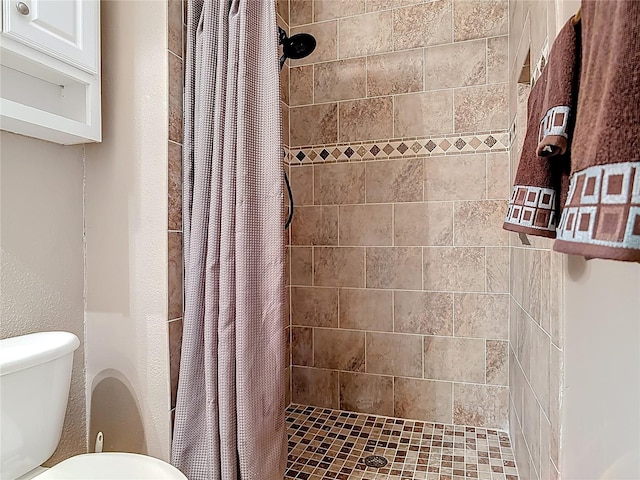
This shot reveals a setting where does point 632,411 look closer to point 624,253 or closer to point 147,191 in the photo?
point 624,253

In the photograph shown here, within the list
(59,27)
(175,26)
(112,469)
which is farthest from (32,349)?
(175,26)

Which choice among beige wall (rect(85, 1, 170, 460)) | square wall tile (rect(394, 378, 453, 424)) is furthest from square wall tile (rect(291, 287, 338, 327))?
beige wall (rect(85, 1, 170, 460))

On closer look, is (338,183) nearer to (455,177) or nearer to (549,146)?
(455,177)

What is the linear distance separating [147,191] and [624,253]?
1305mm

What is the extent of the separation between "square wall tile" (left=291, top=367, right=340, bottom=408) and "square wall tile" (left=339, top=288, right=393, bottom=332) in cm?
29

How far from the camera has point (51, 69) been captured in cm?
122

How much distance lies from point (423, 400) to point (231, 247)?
1.32 m

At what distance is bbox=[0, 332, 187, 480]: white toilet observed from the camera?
1.04 meters

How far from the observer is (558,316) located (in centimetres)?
96

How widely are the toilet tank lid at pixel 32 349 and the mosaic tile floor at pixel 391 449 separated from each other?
37.0 inches

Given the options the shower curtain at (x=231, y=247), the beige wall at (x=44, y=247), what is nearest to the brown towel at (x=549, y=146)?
the shower curtain at (x=231, y=247)

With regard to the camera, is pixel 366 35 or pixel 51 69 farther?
pixel 366 35

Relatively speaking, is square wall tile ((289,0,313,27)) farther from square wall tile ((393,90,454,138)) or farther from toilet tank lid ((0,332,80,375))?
toilet tank lid ((0,332,80,375))

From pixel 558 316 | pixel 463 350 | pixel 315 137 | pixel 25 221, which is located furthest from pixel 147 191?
pixel 463 350
